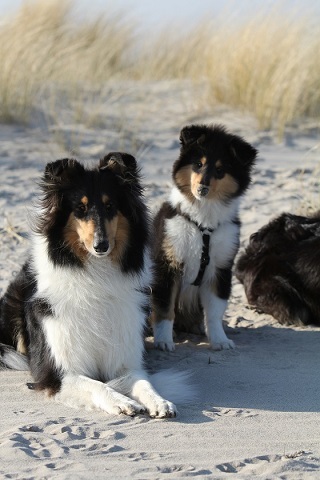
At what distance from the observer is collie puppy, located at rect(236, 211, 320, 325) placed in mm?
6305

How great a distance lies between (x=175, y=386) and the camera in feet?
15.1

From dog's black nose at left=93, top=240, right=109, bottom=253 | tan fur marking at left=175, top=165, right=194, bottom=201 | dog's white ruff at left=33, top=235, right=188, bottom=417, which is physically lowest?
dog's white ruff at left=33, top=235, right=188, bottom=417

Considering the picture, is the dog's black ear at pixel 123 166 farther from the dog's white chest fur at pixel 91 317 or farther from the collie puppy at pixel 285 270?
the collie puppy at pixel 285 270

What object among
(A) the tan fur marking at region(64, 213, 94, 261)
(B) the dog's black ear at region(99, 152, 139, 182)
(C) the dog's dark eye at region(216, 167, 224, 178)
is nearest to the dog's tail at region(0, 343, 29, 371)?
(A) the tan fur marking at region(64, 213, 94, 261)

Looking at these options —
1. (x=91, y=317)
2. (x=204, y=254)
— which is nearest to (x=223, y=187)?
(x=204, y=254)

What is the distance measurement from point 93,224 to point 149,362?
133 cm

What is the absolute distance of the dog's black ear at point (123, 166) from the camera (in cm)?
452

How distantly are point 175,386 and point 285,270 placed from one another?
6.87 feet

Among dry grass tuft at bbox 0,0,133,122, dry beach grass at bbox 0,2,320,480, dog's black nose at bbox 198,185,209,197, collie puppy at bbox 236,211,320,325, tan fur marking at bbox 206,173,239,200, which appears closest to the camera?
dry beach grass at bbox 0,2,320,480

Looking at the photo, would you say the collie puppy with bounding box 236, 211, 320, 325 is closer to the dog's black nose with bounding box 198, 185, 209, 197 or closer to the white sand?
the white sand

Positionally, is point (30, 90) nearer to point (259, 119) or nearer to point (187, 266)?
point (259, 119)

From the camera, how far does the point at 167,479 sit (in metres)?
3.39

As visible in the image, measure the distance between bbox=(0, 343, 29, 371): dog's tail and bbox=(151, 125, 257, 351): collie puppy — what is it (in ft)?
2.98

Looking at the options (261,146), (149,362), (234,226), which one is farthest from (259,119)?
(149,362)
